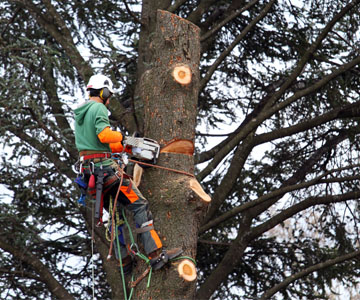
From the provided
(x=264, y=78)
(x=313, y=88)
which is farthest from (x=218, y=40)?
(x=313, y=88)

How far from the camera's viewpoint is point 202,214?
5.17m

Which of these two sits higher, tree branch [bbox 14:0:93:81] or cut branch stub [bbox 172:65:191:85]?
tree branch [bbox 14:0:93:81]

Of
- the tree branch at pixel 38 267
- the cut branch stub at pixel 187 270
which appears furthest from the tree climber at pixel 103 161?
the tree branch at pixel 38 267

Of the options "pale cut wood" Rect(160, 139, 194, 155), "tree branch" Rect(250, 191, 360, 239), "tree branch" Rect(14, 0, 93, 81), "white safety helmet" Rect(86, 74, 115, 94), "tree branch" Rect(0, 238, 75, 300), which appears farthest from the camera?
"tree branch" Rect(14, 0, 93, 81)

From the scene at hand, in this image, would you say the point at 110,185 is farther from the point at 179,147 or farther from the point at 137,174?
the point at 179,147

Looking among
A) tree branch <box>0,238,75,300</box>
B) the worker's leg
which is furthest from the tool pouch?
tree branch <box>0,238,75,300</box>

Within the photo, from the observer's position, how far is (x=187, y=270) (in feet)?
15.9

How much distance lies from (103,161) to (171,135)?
0.63m

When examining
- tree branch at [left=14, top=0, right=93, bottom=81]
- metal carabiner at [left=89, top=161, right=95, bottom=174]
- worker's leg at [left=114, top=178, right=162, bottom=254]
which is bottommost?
worker's leg at [left=114, top=178, right=162, bottom=254]

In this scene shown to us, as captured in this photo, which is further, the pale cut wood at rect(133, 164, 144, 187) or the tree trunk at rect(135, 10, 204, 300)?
the pale cut wood at rect(133, 164, 144, 187)

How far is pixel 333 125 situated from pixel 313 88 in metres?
2.52

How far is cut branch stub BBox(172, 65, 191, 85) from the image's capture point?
17.7 ft

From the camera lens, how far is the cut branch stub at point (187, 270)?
4828 mm

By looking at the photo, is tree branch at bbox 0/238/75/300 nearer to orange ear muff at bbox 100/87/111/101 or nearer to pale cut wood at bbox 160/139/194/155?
orange ear muff at bbox 100/87/111/101
